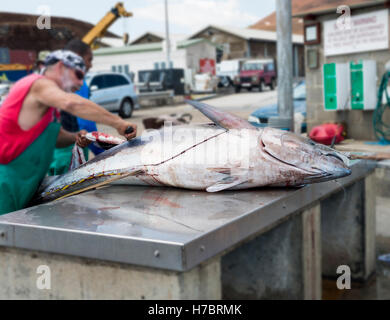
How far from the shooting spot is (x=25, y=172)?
3.15 meters

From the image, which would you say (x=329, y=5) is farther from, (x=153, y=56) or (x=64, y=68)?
(x=153, y=56)

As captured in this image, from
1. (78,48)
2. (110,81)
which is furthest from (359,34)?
(110,81)

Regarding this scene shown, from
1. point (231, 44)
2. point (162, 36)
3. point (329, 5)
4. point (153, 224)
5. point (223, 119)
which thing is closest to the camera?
point (153, 224)

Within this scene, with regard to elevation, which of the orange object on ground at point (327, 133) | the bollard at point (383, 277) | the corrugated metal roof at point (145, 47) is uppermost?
the corrugated metal roof at point (145, 47)

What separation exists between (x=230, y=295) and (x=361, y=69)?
248 inches

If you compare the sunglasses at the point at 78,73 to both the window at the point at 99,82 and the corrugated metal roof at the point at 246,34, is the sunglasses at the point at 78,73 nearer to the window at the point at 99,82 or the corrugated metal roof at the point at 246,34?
the window at the point at 99,82

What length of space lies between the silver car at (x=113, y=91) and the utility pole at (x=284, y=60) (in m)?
12.0

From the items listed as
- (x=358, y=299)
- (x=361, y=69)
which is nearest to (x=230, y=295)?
(x=358, y=299)

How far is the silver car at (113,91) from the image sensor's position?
19.2 metres

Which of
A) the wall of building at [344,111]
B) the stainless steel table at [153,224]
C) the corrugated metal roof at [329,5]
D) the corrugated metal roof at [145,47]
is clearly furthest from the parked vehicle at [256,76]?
the stainless steel table at [153,224]

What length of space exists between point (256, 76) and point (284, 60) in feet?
88.8

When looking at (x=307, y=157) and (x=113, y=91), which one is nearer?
(x=307, y=157)

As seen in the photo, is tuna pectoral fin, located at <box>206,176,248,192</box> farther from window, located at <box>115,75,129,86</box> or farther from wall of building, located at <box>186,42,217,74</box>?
wall of building, located at <box>186,42,217,74</box>

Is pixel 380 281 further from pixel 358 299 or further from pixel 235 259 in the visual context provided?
pixel 235 259
